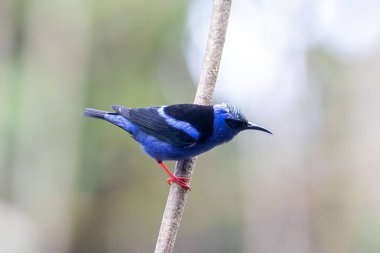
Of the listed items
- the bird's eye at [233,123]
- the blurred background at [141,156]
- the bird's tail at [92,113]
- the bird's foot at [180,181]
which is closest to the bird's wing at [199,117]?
the bird's eye at [233,123]

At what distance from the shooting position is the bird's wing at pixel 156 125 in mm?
3775

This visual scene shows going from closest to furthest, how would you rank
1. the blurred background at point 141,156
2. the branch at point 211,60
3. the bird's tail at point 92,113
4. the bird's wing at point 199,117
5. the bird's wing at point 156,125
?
the branch at point 211,60 → the bird's wing at point 199,117 → the bird's wing at point 156,125 → the bird's tail at point 92,113 → the blurred background at point 141,156

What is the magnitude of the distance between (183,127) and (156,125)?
0.94ft

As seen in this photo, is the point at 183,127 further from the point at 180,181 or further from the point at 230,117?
the point at 180,181

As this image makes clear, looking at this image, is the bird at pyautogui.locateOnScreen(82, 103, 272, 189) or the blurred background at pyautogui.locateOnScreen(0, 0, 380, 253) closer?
the bird at pyautogui.locateOnScreen(82, 103, 272, 189)

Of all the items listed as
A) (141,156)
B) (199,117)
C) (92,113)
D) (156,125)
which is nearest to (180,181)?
(199,117)

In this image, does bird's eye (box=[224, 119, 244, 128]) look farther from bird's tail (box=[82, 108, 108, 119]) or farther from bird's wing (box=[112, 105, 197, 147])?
bird's tail (box=[82, 108, 108, 119])

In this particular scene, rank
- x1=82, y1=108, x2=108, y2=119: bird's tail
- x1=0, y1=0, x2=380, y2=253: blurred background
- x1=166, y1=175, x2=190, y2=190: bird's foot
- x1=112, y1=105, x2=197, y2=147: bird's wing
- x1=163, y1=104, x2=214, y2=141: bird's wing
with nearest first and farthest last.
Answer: x1=166, y1=175, x2=190, y2=190: bird's foot, x1=163, y1=104, x2=214, y2=141: bird's wing, x1=112, y1=105, x2=197, y2=147: bird's wing, x1=82, y1=108, x2=108, y2=119: bird's tail, x1=0, y1=0, x2=380, y2=253: blurred background

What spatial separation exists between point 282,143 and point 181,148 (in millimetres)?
8117

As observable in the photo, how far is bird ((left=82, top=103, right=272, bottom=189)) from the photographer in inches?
144

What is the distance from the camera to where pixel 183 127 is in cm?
381

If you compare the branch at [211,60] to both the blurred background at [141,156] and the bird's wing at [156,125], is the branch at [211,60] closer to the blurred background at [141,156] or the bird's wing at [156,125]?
the bird's wing at [156,125]

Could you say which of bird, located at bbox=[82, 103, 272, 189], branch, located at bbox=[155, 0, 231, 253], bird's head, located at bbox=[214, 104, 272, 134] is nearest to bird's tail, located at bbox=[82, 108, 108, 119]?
bird, located at bbox=[82, 103, 272, 189]

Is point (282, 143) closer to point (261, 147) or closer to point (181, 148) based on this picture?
point (261, 147)
